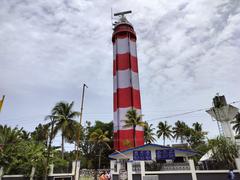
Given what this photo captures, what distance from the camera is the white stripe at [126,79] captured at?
3962cm

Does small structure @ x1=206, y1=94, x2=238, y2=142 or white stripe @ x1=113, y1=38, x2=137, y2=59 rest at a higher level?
white stripe @ x1=113, y1=38, x2=137, y2=59

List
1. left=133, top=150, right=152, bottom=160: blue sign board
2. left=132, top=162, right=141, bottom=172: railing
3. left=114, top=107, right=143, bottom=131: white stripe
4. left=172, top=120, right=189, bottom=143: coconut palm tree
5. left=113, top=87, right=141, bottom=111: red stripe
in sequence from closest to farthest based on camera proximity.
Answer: left=132, top=162, right=141, bottom=172: railing → left=133, top=150, right=152, bottom=160: blue sign board → left=114, top=107, right=143, bottom=131: white stripe → left=113, top=87, right=141, bottom=111: red stripe → left=172, top=120, right=189, bottom=143: coconut palm tree

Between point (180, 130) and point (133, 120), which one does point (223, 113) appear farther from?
point (180, 130)

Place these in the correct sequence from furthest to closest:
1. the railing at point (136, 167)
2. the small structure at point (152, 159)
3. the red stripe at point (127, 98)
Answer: the red stripe at point (127, 98) < the railing at point (136, 167) < the small structure at point (152, 159)

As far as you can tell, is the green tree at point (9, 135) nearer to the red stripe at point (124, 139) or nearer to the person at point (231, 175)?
the red stripe at point (124, 139)

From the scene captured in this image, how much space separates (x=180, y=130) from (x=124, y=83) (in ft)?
97.3

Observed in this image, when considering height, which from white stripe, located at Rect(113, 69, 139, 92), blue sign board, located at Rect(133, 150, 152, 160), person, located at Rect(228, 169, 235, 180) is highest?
white stripe, located at Rect(113, 69, 139, 92)

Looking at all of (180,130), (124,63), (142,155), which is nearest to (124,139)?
(142,155)

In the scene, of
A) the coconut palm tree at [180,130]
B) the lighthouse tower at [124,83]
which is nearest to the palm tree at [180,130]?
the coconut palm tree at [180,130]

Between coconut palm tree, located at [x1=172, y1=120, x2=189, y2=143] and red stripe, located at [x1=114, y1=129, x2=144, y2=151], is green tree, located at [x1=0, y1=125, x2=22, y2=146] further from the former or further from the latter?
coconut palm tree, located at [x1=172, y1=120, x2=189, y2=143]

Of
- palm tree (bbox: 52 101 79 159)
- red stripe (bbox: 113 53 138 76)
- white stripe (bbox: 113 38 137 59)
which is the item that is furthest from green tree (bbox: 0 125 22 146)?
white stripe (bbox: 113 38 137 59)

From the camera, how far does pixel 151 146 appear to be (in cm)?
2728

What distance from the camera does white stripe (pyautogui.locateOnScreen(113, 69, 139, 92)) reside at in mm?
39625

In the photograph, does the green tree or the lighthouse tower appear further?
the lighthouse tower
